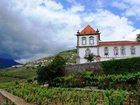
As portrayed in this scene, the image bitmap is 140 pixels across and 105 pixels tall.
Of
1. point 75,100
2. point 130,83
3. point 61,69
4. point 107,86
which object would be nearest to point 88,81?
point 107,86

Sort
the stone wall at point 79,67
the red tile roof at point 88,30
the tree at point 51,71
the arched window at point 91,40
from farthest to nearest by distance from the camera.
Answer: the red tile roof at point 88,30 → the arched window at point 91,40 → the tree at point 51,71 → the stone wall at point 79,67

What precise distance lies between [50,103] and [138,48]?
119 ft

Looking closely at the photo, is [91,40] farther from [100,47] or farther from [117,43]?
[117,43]

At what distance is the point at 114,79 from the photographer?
36.6 m

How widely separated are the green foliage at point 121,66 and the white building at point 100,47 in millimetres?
13993

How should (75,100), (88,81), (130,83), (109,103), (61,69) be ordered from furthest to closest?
1. (61,69)
2. (88,81)
3. (130,83)
4. (75,100)
5. (109,103)

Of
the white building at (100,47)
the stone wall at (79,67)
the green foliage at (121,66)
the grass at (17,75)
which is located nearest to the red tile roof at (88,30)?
the white building at (100,47)

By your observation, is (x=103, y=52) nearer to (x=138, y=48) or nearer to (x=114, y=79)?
(x=138, y=48)

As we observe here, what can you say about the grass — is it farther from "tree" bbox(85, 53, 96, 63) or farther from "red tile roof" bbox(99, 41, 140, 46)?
"red tile roof" bbox(99, 41, 140, 46)

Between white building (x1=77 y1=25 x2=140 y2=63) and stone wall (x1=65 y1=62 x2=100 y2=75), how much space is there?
1028cm

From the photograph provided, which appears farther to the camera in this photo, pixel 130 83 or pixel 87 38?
pixel 87 38

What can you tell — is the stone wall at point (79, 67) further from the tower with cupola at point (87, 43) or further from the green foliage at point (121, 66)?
the tower with cupola at point (87, 43)

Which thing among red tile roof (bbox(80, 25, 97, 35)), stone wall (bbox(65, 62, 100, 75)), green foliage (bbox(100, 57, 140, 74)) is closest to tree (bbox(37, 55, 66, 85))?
stone wall (bbox(65, 62, 100, 75))

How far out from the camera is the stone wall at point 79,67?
1873 inches
